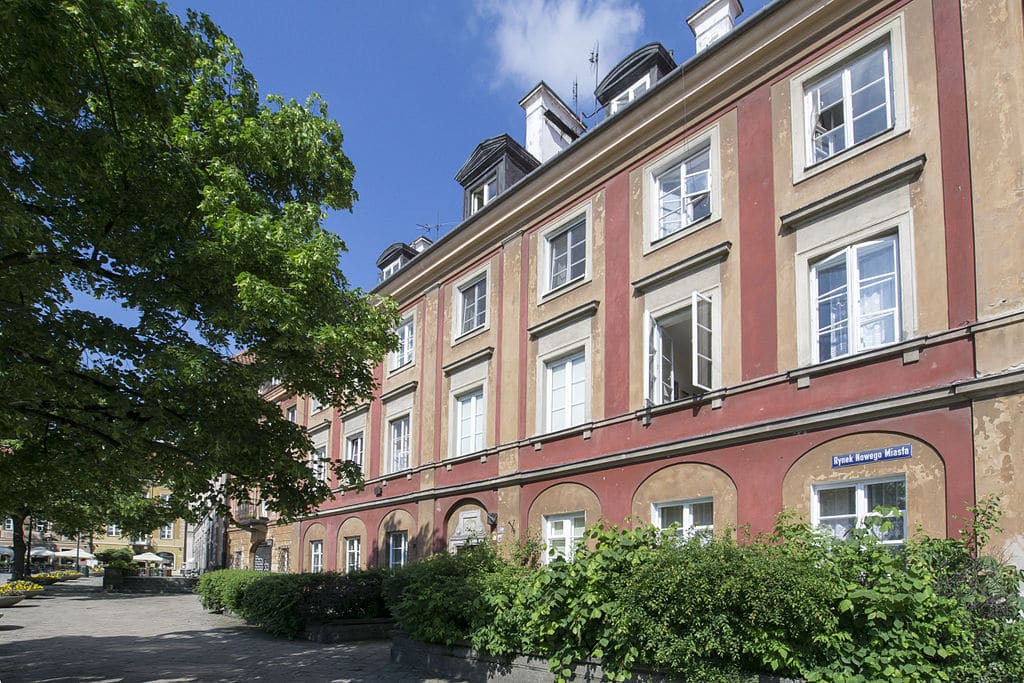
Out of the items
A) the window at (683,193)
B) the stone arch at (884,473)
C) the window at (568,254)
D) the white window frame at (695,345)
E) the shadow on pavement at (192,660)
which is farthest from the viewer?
the window at (568,254)

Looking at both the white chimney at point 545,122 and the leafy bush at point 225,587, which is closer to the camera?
the leafy bush at point 225,587

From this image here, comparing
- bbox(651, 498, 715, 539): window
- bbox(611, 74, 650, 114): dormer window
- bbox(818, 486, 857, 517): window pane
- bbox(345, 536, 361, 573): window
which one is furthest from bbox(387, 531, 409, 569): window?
bbox(818, 486, 857, 517): window pane

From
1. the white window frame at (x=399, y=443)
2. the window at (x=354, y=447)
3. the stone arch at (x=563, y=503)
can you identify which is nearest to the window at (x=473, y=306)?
the white window frame at (x=399, y=443)

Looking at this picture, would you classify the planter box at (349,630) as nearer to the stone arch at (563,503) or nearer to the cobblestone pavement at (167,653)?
the cobblestone pavement at (167,653)

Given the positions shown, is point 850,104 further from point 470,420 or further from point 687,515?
point 470,420

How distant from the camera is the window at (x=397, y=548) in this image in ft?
74.2

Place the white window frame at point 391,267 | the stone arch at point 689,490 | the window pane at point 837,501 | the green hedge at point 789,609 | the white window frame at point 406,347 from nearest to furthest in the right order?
the green hedge at point 789,609, the window pane at point 837,501, the stone arch at point 689,490, the white window frame at point 406,347, the white window frame at point 391,267

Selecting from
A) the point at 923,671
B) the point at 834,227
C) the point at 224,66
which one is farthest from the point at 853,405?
the point at 224,66

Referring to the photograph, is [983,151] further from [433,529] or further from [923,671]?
[433,529]

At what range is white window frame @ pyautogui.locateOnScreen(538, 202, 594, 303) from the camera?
1733cm

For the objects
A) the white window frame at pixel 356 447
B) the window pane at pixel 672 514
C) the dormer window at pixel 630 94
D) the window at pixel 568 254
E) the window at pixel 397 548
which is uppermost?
the dormer window at pixel 630 94

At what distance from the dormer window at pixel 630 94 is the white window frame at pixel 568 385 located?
5.35m

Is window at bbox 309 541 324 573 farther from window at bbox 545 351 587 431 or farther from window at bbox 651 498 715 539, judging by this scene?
window at bbox 651 498 715 539

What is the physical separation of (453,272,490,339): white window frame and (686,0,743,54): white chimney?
25.0 ft
